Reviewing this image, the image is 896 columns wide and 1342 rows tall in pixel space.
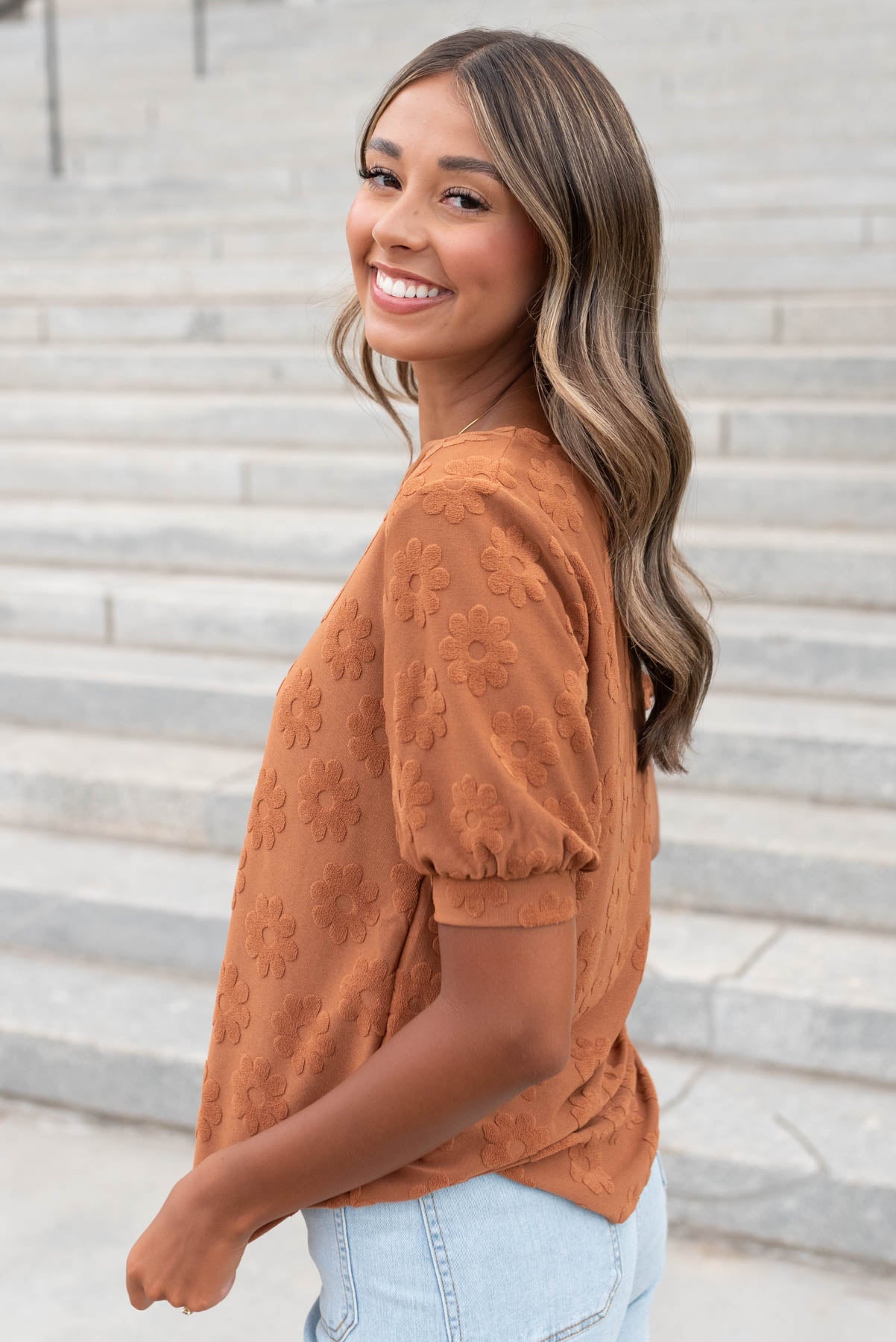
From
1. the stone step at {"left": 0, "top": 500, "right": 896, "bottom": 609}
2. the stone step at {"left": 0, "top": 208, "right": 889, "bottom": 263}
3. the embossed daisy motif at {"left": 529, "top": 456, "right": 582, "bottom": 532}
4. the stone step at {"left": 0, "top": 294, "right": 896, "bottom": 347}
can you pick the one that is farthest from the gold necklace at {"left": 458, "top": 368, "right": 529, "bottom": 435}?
the stone step at {"left": 0, "top": 208, "right": 889, "bottom": 263}

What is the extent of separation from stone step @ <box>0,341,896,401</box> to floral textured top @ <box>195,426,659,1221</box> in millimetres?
3376

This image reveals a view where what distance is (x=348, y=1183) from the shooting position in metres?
1.03

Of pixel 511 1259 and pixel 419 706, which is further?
pixel 511 1259

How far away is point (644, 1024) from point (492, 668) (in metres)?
2.23

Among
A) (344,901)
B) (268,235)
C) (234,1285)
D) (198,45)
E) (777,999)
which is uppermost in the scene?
(198,45)

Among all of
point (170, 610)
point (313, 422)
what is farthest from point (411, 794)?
point (313, 422)

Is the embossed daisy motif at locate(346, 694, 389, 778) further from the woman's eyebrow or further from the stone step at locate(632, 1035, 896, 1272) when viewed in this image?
the stone step at locate(632, 1035, 896, 1272)

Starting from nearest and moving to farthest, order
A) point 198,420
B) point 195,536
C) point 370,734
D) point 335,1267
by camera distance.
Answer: point 370,734 < point 335,1267 < point 195,536 < point 198,420

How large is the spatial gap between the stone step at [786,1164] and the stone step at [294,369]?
2.28m

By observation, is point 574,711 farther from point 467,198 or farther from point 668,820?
point 668,820

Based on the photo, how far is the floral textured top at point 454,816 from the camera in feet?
3.04

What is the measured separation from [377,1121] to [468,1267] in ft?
0.58

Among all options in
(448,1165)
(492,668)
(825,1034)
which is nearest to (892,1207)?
(825,1034)

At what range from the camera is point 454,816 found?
925 mm
